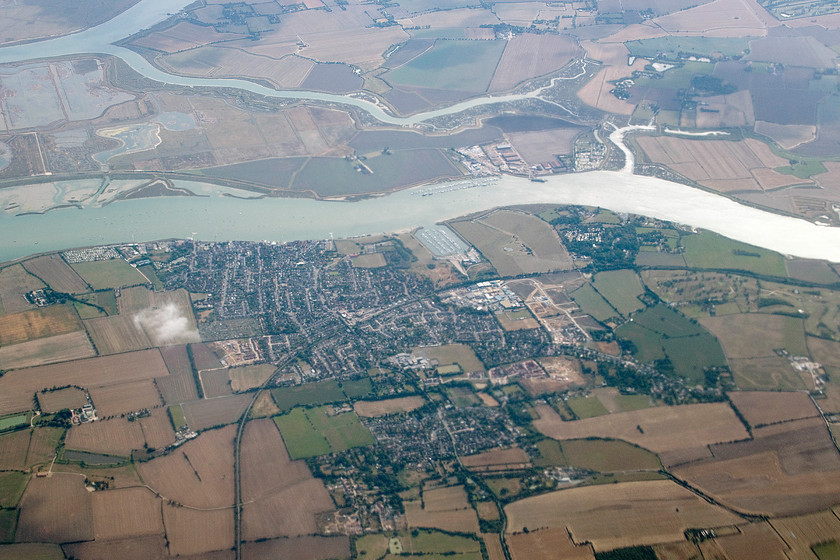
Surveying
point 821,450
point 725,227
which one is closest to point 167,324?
point 821,450

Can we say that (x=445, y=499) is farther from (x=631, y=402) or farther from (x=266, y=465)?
(x=631, y=402)

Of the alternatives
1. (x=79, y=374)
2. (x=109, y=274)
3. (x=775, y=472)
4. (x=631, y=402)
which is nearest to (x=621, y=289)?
(x=631, y=402)

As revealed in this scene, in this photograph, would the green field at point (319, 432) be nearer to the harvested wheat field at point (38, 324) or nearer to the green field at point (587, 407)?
the green field at point (587, 407)

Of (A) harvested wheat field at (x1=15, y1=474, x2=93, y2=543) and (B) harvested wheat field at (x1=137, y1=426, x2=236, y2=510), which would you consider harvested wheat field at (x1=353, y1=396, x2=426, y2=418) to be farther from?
(A) harvested wheat field at (x1=15, y1=474, x2=93, y2=543)

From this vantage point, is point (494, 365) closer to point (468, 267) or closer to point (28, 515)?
point (468, 267)

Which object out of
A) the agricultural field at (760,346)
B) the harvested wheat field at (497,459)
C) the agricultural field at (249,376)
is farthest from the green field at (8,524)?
the agricultural field at (760,346)
